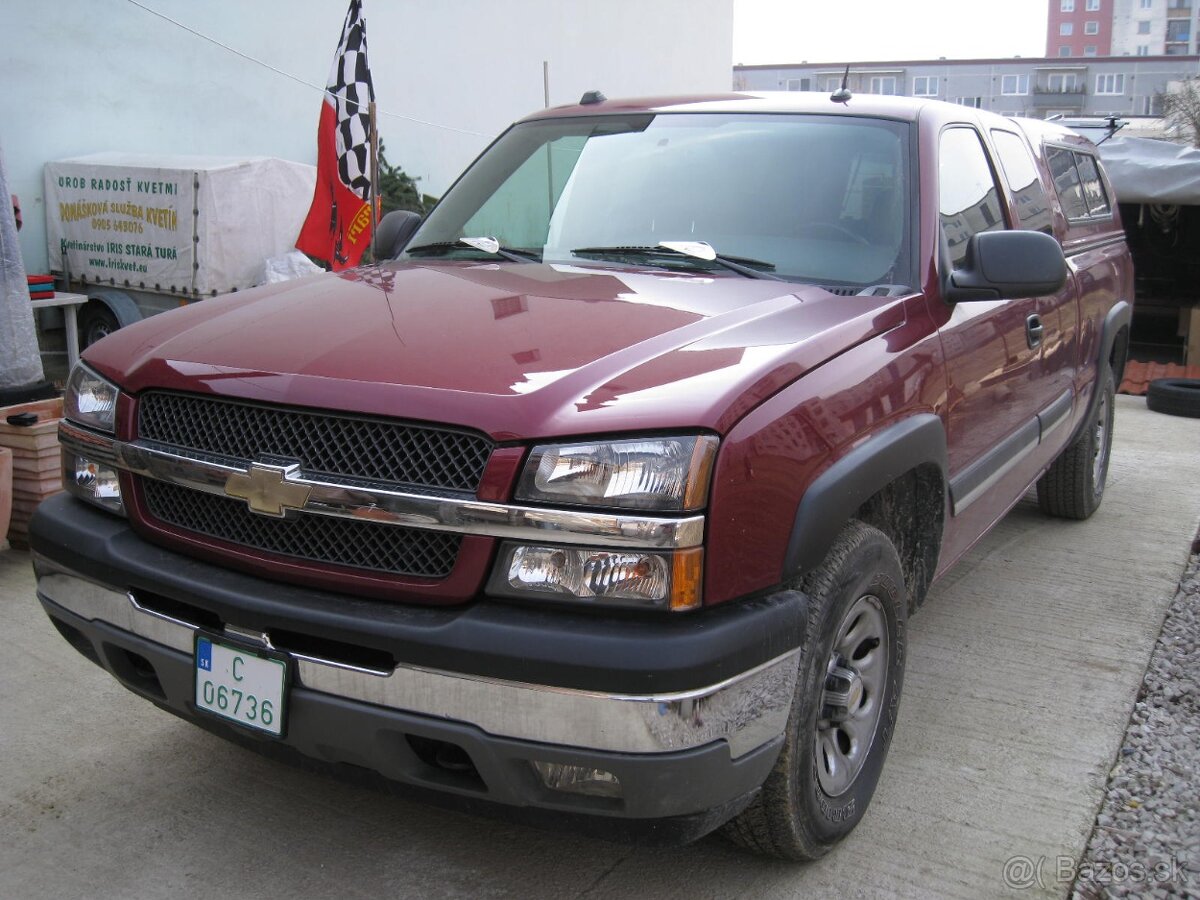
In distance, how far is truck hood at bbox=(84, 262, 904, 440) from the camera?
2154mm

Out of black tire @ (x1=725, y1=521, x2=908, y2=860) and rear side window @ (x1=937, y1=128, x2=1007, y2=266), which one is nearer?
black tire @ (x1=725, y1=521, x2=908, y2=860)

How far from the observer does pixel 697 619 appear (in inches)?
82.5

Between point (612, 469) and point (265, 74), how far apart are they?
29.5 ft

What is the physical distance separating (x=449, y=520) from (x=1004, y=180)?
8.84 feet

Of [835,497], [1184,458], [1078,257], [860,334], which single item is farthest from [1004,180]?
[1184,458]

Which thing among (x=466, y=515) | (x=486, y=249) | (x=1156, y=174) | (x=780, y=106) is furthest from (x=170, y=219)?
(x=1156, y=174)

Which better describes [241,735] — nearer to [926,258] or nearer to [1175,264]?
[926,258]

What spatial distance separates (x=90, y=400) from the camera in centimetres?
275

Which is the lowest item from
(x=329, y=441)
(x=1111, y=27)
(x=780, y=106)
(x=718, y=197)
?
(x=329, y=441)

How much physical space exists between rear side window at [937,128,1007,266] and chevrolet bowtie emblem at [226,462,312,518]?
1.97 meters

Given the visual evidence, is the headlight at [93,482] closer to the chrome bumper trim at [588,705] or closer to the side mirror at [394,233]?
the chrome bumper trim at [588,705]

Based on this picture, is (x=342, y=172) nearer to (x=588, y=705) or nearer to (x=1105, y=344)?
(x=1105, y=344)

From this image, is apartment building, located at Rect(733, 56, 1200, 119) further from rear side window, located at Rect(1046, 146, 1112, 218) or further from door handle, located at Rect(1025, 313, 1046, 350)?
door handle, located at Rect(1025, 313, 1046, 350)

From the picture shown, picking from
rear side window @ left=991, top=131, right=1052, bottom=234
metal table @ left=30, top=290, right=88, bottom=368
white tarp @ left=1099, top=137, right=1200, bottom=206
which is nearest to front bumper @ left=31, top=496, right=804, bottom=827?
rear side window @ left=991, top=131, right=1052, bottom=234
